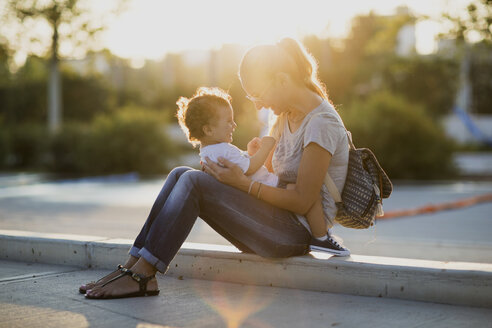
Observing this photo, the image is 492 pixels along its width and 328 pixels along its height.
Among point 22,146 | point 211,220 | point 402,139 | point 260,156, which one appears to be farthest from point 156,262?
point 22,146

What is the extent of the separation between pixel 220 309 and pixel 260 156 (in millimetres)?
934

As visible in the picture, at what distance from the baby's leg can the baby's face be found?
1.65ft

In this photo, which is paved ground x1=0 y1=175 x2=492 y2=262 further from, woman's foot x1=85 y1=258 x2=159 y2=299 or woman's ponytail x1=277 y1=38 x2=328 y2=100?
woman's foot x1=85 y1=258 x2=159 y2=299

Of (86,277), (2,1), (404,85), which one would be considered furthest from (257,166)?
(404,85)

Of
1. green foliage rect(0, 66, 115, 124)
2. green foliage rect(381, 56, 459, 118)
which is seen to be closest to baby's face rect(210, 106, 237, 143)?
green foliage rect(381, 56, 459, 118)

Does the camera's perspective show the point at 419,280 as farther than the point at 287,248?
No

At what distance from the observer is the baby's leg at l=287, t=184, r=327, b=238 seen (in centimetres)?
431

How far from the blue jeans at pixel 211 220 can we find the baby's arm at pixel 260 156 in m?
0.17

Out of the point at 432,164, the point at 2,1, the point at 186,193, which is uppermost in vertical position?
the point at 2,1

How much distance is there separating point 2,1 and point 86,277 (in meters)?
22.3

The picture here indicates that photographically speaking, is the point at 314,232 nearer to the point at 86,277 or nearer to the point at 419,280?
the point at 419,280

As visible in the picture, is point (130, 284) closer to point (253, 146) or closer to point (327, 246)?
point (253, 146)

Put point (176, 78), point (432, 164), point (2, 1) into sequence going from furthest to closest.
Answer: point (176, 78) → point (2, 1) → point (432, 164)

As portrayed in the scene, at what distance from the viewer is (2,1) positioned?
82.1 ft
